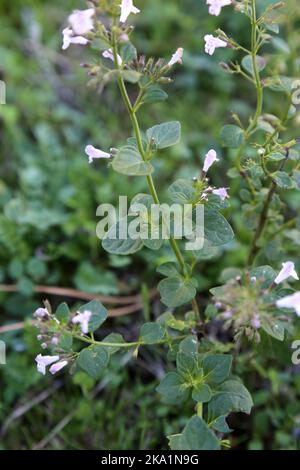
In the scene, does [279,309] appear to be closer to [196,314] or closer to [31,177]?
[196,314]

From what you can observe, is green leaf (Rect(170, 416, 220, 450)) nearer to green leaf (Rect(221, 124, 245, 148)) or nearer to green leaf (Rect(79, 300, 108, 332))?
green leaf (Rect(79, 300, 108, 332))

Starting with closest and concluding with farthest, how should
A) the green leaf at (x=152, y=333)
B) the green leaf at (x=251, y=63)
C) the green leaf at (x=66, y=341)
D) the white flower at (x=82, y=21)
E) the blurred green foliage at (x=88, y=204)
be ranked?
the white flower at (x=82, y=21) → the green leaf at (x=66, y=341) → the green leaf at (x=152, y=333) → the green leaf at (x=251, y=63) → the blurred green foliage at (x=88, y=204)

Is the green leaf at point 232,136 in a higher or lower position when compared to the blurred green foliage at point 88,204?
higher

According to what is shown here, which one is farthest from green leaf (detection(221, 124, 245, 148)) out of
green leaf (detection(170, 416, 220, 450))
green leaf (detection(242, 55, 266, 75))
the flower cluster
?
green leaf (detection(170, 416, 220, 450))

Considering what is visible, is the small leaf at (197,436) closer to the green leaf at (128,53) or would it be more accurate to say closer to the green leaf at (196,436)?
the green leaf at (196,436)

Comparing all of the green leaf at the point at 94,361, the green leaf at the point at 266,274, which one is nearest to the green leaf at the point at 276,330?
the green leaf at the point at 266,274

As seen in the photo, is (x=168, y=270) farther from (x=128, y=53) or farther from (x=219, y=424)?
(x=128, y=53)

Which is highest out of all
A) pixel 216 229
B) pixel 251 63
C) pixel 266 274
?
pixel 251 63

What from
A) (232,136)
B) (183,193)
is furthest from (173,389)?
(232,136)
